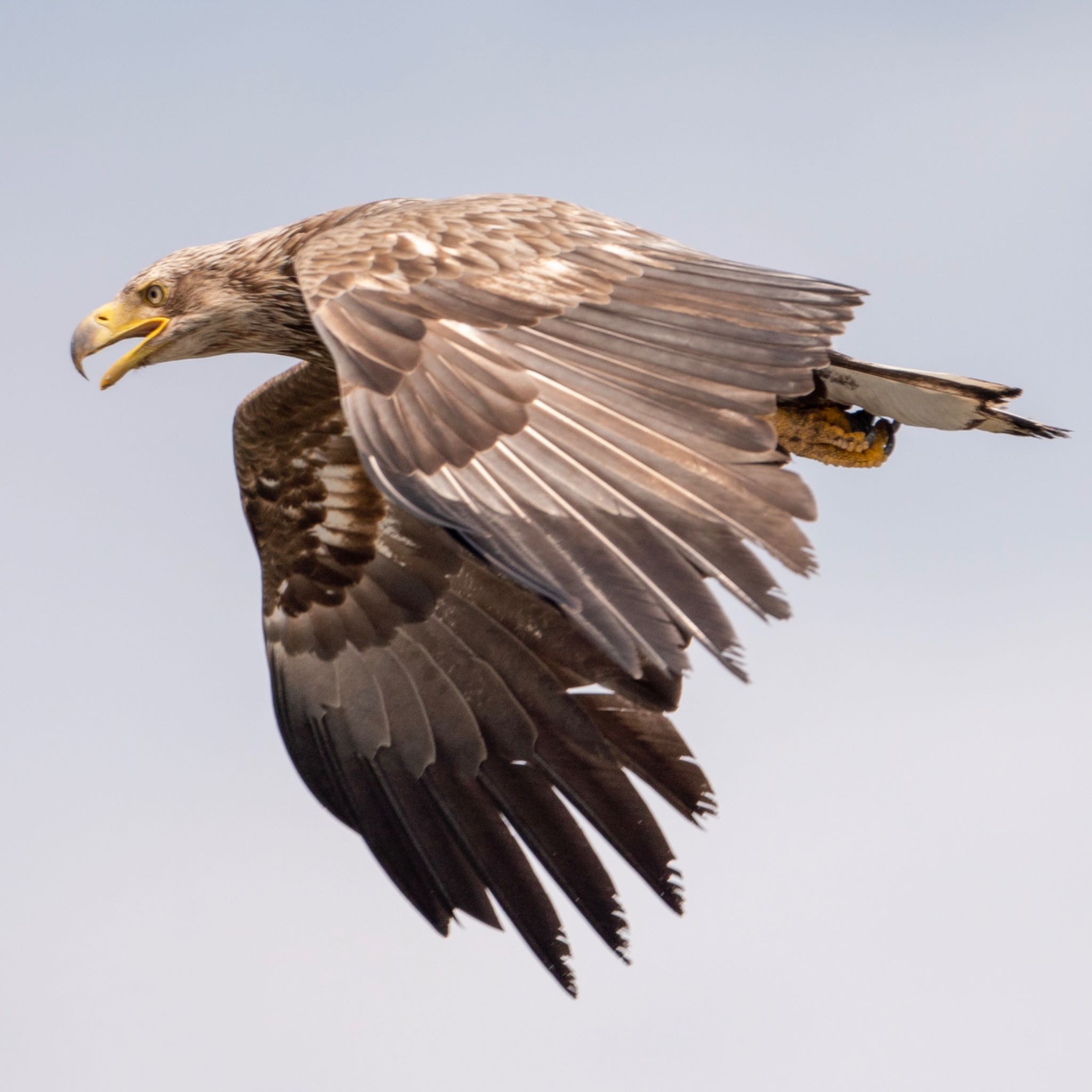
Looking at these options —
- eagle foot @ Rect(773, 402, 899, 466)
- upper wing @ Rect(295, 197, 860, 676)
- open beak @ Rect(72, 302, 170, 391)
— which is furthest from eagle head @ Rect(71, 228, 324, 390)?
eagle foot @ Rect(773, 402, 899, 466)

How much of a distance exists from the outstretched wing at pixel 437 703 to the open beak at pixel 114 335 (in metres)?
0.47

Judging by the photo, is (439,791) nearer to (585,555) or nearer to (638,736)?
(638,736)

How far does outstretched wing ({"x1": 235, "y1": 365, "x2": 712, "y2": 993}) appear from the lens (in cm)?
727

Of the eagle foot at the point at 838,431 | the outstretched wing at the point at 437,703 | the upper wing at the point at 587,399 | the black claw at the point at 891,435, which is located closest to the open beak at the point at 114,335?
the outstretched wing at the point at 437,703

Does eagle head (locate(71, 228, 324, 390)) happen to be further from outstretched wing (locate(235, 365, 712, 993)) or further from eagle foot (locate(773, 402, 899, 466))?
eagle foot (locate(773, 402, 899, 466))

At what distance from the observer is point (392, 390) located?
580 centimetres

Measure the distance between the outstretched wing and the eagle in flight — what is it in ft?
0.03

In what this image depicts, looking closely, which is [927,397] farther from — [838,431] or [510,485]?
[510,485]

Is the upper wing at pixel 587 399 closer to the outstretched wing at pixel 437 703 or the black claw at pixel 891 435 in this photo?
the black claw at pixel 891 435

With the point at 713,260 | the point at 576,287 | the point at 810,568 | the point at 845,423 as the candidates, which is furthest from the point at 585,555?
the point at 845,423

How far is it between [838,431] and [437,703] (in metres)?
1.84

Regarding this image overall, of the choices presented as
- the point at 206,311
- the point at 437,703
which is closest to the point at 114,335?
the point at 206,311

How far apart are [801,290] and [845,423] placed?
1.04 meters

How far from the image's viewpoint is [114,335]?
8023 mm
